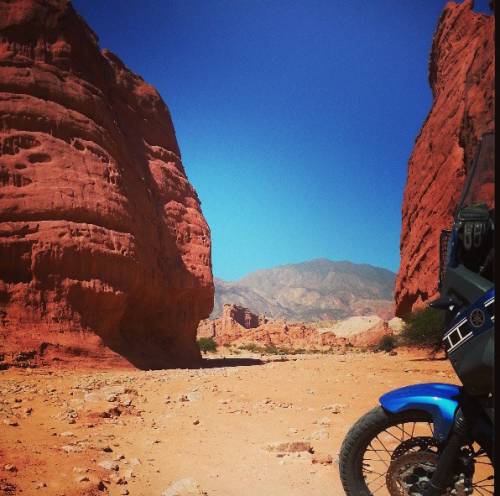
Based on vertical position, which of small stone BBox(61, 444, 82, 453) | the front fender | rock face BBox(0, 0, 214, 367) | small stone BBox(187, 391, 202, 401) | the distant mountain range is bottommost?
small stone BBox(61, 444, 82, 453)

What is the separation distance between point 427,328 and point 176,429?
15366 millimetres

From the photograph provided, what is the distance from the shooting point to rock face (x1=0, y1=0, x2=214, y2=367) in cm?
1353

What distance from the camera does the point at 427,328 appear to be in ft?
60.5

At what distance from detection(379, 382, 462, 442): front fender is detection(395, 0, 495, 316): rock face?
1977cm

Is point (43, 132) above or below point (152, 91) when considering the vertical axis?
below

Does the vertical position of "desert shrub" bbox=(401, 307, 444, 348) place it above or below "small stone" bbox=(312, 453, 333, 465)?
above

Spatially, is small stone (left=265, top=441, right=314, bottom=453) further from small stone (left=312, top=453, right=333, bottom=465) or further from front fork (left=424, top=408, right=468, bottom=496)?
front fork (left=424, top=408, right=468, bottom=496)

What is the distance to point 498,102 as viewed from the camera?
1.44 m

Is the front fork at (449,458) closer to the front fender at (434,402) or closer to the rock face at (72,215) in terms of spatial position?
the front fender at (434,402)

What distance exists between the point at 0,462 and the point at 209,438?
8.51ft

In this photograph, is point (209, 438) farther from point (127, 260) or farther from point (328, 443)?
point (127, 260)

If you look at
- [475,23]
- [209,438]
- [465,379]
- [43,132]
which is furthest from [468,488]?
[475,23]

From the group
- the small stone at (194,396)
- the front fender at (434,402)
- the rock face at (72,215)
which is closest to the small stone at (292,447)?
the front fender at (434,402)

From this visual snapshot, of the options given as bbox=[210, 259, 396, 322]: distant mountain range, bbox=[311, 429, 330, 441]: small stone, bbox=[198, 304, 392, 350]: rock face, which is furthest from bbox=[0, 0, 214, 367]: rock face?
bbox=[210, 259, 396, 322]: distant mountain range
